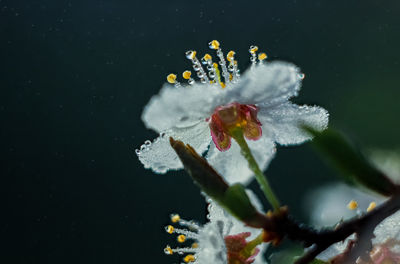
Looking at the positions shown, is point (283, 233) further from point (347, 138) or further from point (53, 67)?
point (53, 67)

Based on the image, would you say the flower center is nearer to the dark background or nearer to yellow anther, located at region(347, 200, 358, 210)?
yellow anther, located at region(347, 200, 358, 210)

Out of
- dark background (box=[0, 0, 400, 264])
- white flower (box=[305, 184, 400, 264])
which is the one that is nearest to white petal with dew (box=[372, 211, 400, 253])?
white flower (box=[305, 184, 400, 264])

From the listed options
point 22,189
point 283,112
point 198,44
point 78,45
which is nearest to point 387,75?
point 198,44

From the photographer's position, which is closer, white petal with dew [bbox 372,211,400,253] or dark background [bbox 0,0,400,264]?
white petal with dew [bbox 372,211,400,253]

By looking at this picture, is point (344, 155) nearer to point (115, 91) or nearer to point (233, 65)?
point (233, 65)

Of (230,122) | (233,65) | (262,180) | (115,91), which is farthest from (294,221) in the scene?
(115,91)

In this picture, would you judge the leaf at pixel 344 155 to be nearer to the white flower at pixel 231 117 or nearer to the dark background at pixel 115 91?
the white flower at pixel 231 117
